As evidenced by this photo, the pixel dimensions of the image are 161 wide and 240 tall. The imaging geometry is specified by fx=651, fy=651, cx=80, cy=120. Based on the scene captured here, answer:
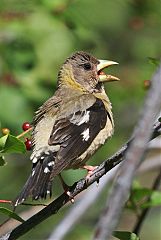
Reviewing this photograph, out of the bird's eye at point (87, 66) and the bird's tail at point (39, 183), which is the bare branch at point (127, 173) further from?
the bird's eye at point (87, 66)

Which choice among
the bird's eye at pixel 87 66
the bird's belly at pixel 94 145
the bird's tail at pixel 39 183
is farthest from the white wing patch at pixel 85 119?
the bird's eye at pixel 87 66

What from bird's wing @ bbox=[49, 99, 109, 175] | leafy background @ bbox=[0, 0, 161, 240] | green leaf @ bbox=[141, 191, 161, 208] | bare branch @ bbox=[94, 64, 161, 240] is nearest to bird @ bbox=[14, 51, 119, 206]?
bird's wing @ bbox=[49, 99, 109, 175]

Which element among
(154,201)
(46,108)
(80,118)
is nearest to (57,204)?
(154,201)

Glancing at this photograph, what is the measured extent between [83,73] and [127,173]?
12.3 feet

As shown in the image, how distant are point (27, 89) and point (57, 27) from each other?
27.6 inches

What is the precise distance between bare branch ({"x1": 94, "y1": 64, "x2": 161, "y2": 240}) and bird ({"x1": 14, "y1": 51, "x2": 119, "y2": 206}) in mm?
1892

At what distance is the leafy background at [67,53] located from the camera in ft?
19.6

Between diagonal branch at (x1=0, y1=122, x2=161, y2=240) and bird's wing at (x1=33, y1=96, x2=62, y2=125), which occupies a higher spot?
bird's wing at (x1=33, y1=96, x2=62, y2=125)

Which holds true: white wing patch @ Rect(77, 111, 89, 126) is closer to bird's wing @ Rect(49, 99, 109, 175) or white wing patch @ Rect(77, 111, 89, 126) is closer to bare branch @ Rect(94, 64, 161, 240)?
bird's wing @ Rect(49, 99, 109, 175)

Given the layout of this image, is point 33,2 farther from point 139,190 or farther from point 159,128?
point 159,128

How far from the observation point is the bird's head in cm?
507

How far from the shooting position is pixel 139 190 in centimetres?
415

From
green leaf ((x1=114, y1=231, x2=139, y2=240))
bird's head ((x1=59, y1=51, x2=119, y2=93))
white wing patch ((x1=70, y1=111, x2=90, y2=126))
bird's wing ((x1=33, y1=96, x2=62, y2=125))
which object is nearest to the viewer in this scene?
green leaf ((x1=114, y1=231, x2=139, y2=240))

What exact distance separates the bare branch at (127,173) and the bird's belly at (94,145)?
247 centimetres
